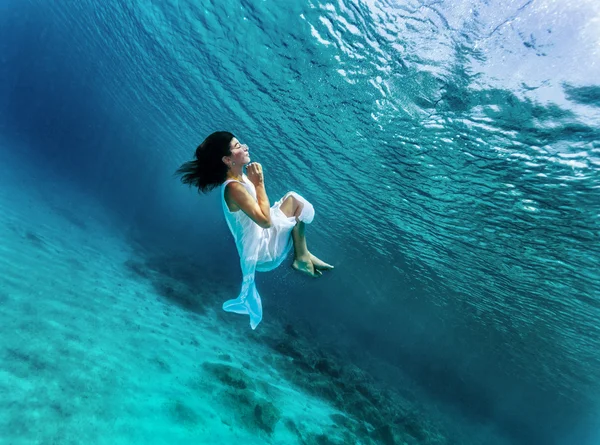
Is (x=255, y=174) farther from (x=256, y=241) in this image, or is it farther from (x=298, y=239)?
(x=298, y=239)

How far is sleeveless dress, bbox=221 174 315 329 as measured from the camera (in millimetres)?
4449

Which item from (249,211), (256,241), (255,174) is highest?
(255,174)

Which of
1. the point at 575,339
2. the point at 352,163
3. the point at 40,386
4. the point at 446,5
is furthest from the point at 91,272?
the point at 575,339

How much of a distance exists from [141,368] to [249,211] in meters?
7.91

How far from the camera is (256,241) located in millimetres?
4586

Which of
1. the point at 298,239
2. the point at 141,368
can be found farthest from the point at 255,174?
the point at 141,368

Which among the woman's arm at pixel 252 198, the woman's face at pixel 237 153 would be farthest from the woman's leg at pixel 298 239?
the woman's face at pixel 237 153

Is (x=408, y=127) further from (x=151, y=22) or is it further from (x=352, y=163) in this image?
(x=151, y=22)

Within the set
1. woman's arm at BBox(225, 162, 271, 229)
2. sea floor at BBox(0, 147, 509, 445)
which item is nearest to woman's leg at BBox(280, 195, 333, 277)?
woman's arm at BBox(225, 162, 271, 229)

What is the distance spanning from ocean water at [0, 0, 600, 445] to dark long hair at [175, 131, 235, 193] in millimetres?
5651

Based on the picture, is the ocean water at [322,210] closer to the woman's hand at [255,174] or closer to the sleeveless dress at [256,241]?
the sleeveless dress at [256,241]

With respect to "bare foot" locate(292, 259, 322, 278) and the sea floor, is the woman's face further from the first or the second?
the sea floor

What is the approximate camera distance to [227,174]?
13.4 feet

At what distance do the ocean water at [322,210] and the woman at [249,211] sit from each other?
4.96 meters
